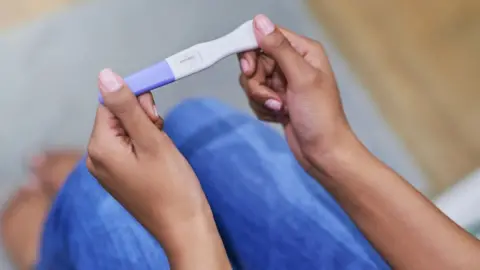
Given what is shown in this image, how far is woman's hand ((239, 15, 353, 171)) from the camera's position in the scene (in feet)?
1.78

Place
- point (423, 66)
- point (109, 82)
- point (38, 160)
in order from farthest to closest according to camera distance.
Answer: point (423, 66) < point (38, 160) < point (109, 82)

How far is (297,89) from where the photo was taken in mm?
548

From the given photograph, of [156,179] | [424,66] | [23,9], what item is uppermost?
[23,9]

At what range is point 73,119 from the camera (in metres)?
1.01

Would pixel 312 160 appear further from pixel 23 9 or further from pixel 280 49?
pixel 23 9

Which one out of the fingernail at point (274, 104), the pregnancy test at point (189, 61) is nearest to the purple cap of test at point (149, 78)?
the pregnancy test at point (189, 61)

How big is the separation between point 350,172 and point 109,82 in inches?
8.6

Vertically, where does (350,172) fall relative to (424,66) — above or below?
above

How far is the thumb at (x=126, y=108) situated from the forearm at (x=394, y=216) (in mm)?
156

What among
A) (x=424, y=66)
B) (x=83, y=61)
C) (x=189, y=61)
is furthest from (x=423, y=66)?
(x=189, y=61)

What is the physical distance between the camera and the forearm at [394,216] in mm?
531

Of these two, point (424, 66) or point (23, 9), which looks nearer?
point (23, 9)

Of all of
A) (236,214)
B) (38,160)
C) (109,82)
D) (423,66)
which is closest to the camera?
(109,82)

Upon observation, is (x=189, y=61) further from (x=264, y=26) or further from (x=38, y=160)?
(x=38, y=160)
